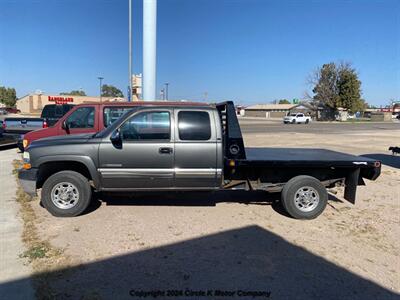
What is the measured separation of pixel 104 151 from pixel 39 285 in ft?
8.41

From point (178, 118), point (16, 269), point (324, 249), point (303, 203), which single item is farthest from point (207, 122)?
point (16, 269)

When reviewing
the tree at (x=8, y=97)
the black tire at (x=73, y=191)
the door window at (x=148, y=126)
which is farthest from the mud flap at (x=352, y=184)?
the tree at (x=8, y=97)

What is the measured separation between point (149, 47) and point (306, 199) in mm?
9388

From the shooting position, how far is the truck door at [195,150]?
19.7 ft

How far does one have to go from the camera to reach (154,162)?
5.98 m

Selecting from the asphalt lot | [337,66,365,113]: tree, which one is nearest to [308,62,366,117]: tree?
[337,66,365,113]: tree

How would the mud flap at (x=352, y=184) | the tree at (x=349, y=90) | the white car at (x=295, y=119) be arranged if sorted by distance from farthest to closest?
the tree at (x=349, y=90) < the white car at (x=295, y=119) < the mud flap at (x=352, y=184)

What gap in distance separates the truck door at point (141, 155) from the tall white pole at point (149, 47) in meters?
7.99

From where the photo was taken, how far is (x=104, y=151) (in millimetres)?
5926

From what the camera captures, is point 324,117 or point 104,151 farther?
point 324,117

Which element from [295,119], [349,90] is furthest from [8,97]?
[349,90]

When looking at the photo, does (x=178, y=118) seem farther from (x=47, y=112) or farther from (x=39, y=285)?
(x=47, y=112)

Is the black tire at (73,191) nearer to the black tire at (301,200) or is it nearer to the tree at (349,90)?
the black tire at (301,200)

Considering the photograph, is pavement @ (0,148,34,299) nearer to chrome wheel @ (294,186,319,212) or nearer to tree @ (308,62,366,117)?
chrome wheel @ (294,186,319,212)
